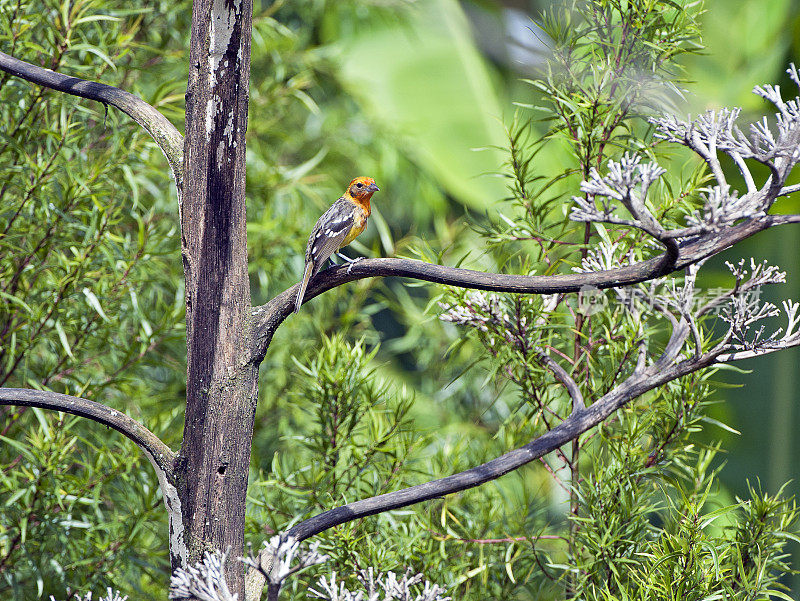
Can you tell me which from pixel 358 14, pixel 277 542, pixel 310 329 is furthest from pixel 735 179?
pixel 277 542

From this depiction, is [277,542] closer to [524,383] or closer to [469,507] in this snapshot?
[524,383]

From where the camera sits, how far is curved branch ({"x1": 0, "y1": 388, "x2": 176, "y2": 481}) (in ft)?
1.82

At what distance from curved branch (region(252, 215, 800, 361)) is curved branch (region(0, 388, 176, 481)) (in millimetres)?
104

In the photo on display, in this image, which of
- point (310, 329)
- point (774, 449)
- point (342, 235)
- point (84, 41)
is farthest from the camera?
point (310, 329)

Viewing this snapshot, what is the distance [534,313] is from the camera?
80 cm

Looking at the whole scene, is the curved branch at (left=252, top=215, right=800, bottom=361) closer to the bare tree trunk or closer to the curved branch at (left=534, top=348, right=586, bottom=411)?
the bare tree trunk

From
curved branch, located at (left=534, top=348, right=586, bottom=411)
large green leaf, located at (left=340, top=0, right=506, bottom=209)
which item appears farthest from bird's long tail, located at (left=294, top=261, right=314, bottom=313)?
large green leaf, located at (left=340, top=0, right=506, bottom=209)

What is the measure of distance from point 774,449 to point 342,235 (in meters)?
1.02

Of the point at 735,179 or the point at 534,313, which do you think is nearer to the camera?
the point at 534,313

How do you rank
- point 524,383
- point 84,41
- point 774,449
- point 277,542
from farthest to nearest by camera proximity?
point 774,449
point 84,41
point 524,383
point 277,542

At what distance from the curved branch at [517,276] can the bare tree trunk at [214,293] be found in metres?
0.03

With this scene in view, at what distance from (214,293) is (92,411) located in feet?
0.42

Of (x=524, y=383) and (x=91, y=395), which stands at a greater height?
(x=91, y=395)

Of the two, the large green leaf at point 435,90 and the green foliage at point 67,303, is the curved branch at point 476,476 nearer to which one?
the green foliage at point 67,303
